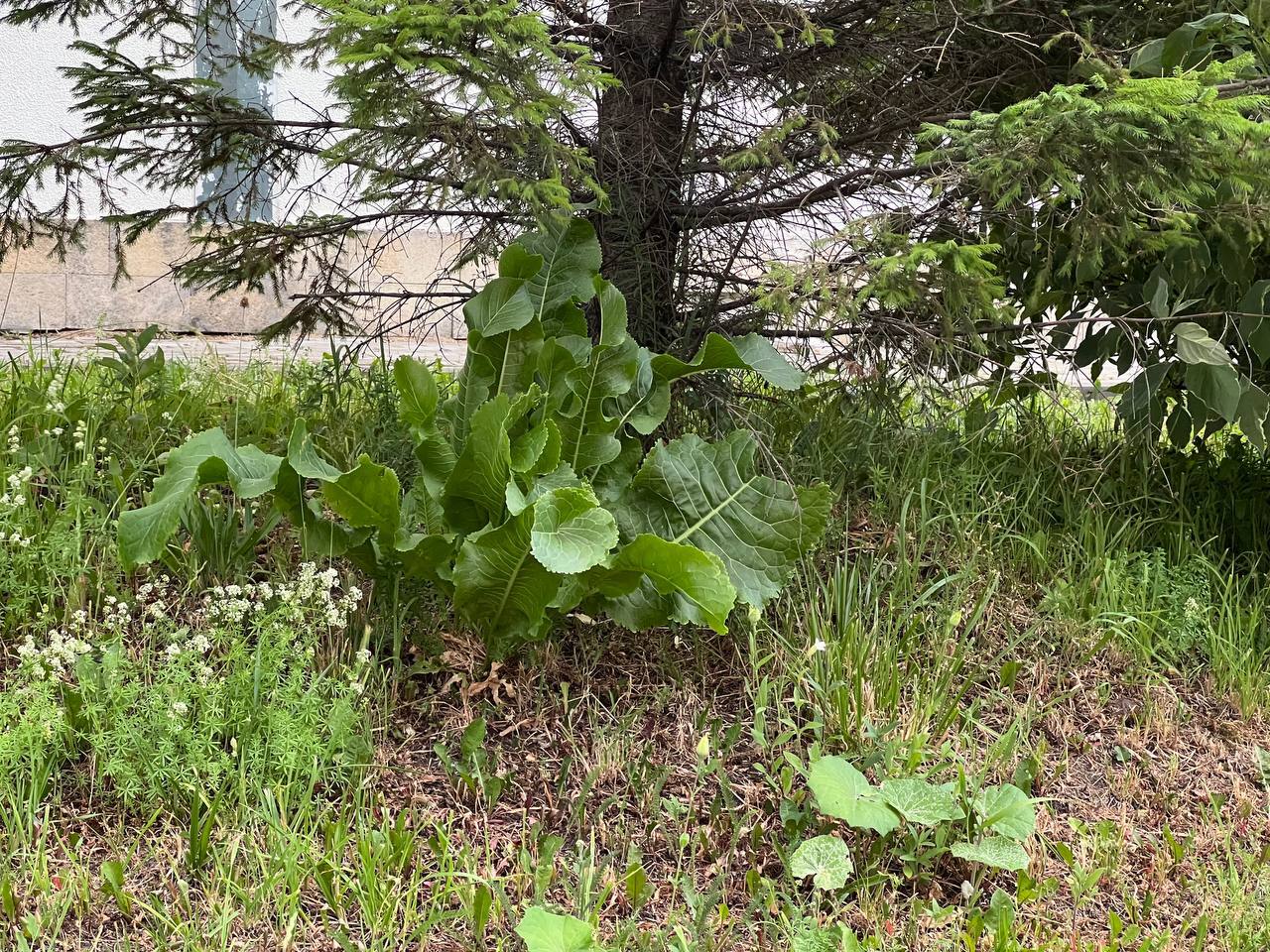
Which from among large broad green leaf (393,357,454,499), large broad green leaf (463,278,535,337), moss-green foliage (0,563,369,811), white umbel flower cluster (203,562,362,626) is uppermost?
large broad green leaf (463,278,535,337)

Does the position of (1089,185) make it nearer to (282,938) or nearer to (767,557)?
(767,557)

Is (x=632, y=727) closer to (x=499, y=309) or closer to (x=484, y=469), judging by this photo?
(x=484, y=469)

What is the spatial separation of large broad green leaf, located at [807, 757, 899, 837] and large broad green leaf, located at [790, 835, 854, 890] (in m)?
0.06

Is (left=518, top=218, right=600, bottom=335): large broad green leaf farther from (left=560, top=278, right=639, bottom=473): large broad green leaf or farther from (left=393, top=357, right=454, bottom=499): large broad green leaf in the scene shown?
(left=393, top=357, right=454, bottom=499): large broad green leaf

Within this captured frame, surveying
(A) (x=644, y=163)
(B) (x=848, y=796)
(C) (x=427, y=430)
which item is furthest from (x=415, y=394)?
(B) (x=848, y=796)

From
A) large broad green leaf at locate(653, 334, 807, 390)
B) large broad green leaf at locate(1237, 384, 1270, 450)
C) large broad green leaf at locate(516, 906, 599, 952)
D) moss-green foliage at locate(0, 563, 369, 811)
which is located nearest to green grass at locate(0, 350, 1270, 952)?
moss-green foliage at locate(0, 563, 369, 811)

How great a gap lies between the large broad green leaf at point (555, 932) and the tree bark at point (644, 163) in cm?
191

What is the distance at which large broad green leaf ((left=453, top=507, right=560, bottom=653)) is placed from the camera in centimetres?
226

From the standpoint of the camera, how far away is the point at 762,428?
332 centimetres

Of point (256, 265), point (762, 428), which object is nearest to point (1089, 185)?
point (762, 428)

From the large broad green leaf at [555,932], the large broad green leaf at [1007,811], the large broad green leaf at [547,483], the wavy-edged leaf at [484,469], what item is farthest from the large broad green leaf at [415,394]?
the large broad green leaf at [1007,811]

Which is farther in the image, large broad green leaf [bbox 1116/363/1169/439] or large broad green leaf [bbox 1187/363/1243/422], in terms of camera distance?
large broad green leaf [bbox 1116/363/1169/439]

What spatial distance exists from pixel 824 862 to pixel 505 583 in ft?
2.86

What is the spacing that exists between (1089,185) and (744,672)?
1.40m
